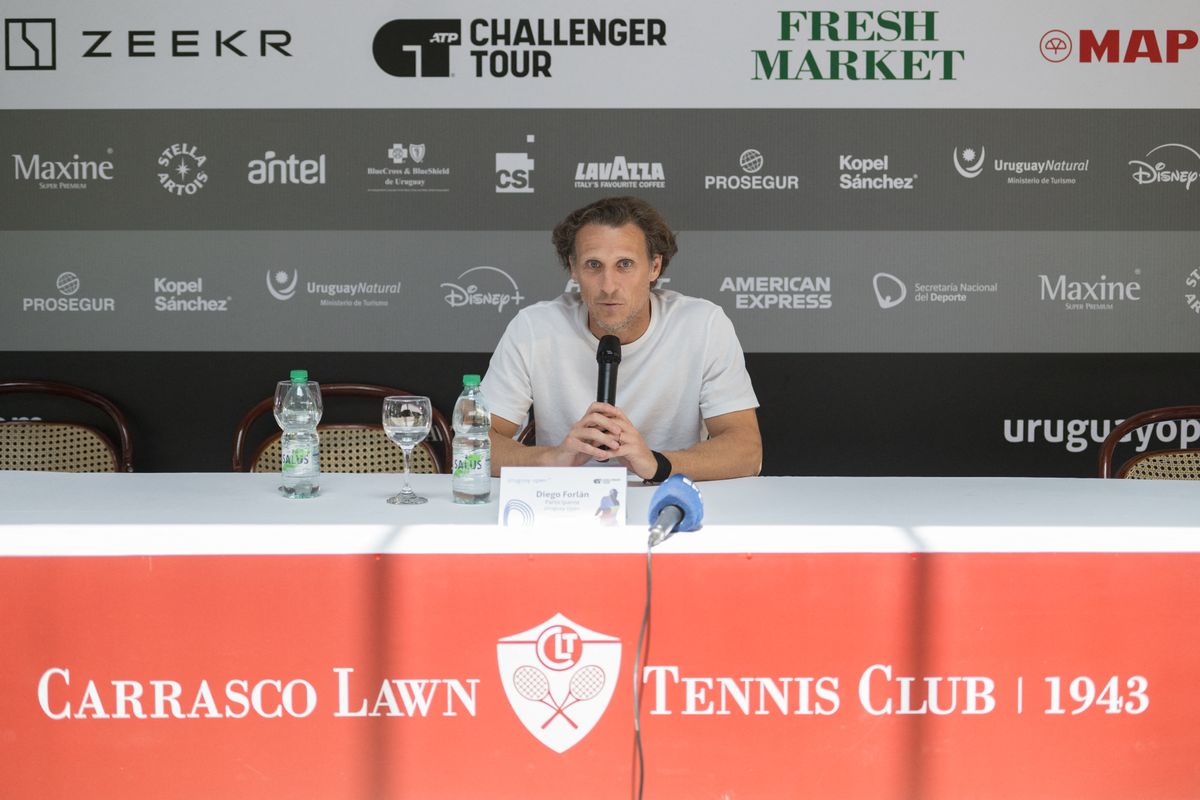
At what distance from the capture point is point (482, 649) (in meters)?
1.42

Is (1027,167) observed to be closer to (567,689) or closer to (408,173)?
(408,173)

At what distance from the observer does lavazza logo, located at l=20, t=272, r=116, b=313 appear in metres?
3.10

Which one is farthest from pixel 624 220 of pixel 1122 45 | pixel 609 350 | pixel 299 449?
pixel 1122 45

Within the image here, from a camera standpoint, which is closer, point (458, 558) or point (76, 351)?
point (458, 558)

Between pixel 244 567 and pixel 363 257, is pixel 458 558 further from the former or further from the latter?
pixel 363 257

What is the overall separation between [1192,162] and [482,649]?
2723mm

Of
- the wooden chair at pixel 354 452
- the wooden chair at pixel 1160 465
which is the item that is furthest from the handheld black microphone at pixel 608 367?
the wooden chair at pixel 1160 465

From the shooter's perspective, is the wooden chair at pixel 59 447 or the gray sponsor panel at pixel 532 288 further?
the gray sponsor panel at pixel 532 288

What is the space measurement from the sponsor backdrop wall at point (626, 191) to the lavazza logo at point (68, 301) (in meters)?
0.01

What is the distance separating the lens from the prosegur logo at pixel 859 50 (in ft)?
9.96

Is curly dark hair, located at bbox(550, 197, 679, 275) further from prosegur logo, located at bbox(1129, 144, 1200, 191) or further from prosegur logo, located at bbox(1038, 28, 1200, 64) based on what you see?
prosegur logo, located at bbox(1129, 144, 1200, 191)

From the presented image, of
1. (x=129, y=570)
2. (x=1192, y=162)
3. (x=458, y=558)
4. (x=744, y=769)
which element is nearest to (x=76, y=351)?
(x=129, y=570)

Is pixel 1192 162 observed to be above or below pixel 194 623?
above

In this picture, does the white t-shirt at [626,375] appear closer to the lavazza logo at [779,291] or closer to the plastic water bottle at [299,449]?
the plastic water bottle at [299,449]
